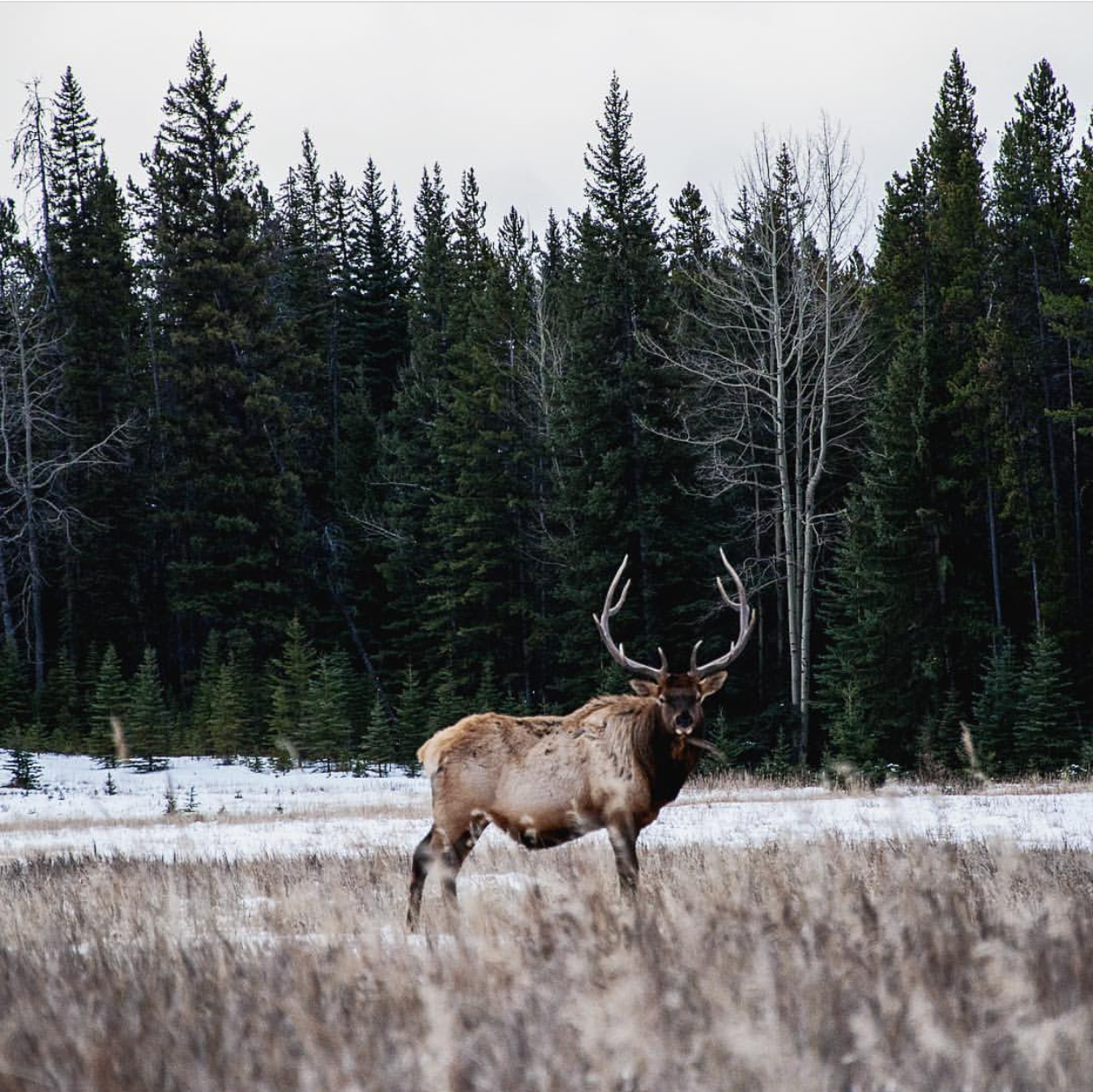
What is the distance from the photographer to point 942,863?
20.0 ft

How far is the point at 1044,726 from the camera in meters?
23.8

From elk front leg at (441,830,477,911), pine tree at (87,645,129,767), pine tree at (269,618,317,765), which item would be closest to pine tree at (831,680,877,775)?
pine tree at (269,618,317,765)

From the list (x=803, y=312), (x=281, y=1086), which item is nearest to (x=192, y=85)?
(x=803, y=312)

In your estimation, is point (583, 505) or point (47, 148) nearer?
point (583, 505)

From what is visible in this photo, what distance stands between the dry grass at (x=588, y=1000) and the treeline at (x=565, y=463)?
20.1 meters

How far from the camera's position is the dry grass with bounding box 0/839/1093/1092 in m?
2.90

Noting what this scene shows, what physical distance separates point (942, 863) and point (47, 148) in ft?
135

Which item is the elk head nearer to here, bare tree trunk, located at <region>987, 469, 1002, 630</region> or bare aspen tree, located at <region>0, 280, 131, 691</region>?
bare tree trunk, located at <region>987, 469, 1002, 630</region>

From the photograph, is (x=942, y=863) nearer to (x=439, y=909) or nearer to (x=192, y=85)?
(x=439, y=909)

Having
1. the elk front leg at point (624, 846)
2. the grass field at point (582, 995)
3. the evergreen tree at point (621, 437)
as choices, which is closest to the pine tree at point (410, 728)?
the evergreen tree at point (621, 437)

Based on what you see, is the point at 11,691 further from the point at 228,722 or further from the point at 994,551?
the point at 994,551

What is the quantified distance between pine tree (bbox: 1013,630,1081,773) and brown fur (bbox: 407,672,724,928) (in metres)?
18.6

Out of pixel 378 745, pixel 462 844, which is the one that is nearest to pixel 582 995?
pixel 462 844

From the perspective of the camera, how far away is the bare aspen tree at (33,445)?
116 feet
